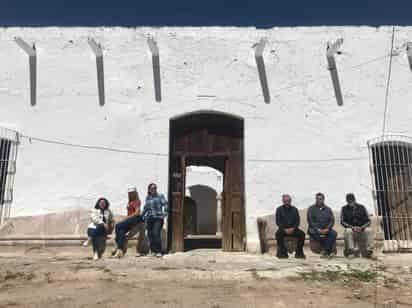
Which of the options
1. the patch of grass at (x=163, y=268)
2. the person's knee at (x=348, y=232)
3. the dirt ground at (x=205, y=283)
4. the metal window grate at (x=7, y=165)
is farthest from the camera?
the metal window grate at (x=7, y=165)

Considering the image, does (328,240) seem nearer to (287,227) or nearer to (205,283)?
(287,227)

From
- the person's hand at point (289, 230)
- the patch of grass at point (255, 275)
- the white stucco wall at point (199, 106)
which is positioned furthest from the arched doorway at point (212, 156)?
the patch of grass at point (255, 275)

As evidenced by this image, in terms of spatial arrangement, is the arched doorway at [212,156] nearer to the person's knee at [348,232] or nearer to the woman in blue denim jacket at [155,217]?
the woman in blue denim jacket at [155,217]

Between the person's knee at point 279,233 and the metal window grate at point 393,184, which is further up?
the metal window grate at point 393,184

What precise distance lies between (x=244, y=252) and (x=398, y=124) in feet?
12.8

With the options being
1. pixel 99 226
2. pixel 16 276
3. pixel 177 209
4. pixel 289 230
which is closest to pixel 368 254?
pixel 289 230

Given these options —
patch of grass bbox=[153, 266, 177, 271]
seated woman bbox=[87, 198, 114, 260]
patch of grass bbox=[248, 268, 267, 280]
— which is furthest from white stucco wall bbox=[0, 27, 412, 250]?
patch of grass bbox=[153, 266, 177, 271]

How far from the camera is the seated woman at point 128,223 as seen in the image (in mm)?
6734

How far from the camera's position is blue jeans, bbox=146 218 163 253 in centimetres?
674

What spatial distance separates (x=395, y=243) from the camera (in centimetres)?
739

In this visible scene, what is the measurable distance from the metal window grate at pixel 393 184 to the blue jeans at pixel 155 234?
4.07m

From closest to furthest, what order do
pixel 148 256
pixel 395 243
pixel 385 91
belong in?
pixel 148 256 < pixel 395 243 < pixel 385 91

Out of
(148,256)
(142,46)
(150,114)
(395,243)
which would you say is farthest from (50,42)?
(395,243)

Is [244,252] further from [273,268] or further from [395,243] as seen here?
[395,243]
